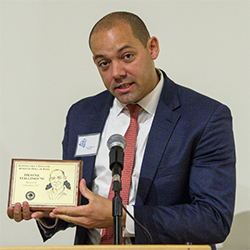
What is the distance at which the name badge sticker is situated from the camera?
6.72ft

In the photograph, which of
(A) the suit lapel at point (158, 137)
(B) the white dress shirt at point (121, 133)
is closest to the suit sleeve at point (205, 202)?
(A) the suit lapel at point (158, 137)

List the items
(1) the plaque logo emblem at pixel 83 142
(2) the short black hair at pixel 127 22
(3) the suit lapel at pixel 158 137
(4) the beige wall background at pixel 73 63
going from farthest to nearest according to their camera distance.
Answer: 1. (4) the beige wall background at pixel 73 63
2. (1) the plaque logo emblem at pixel 83 142
3. (2) the short black hair at pixel 127 22
4. (3) the suit lapel at pixel 158 137

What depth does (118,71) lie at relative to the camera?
74.4 inches

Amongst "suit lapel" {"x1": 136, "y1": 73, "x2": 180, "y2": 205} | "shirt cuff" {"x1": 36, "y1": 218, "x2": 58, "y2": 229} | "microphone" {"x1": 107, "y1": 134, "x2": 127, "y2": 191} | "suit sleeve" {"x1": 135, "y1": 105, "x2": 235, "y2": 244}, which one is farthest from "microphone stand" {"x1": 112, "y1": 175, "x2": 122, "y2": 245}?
"shirt cuff" {"x1": 36, "y1": 218, "x2": 58, "y2": 229}

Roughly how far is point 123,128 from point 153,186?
0.36m

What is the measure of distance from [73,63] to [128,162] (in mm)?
1071

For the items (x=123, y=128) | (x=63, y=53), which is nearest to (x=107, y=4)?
(x=63, y=53)

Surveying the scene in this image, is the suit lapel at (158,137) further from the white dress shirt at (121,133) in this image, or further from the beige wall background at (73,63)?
the beige wall background at (73,63)

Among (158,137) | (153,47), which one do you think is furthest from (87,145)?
(153,47)

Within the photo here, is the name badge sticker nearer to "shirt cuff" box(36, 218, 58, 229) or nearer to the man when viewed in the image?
the man

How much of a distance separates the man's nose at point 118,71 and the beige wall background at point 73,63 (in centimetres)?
80

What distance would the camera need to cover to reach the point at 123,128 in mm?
2066

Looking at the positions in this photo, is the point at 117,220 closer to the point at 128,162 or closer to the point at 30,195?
the point at 30,195

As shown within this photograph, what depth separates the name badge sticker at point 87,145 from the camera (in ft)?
6.72
